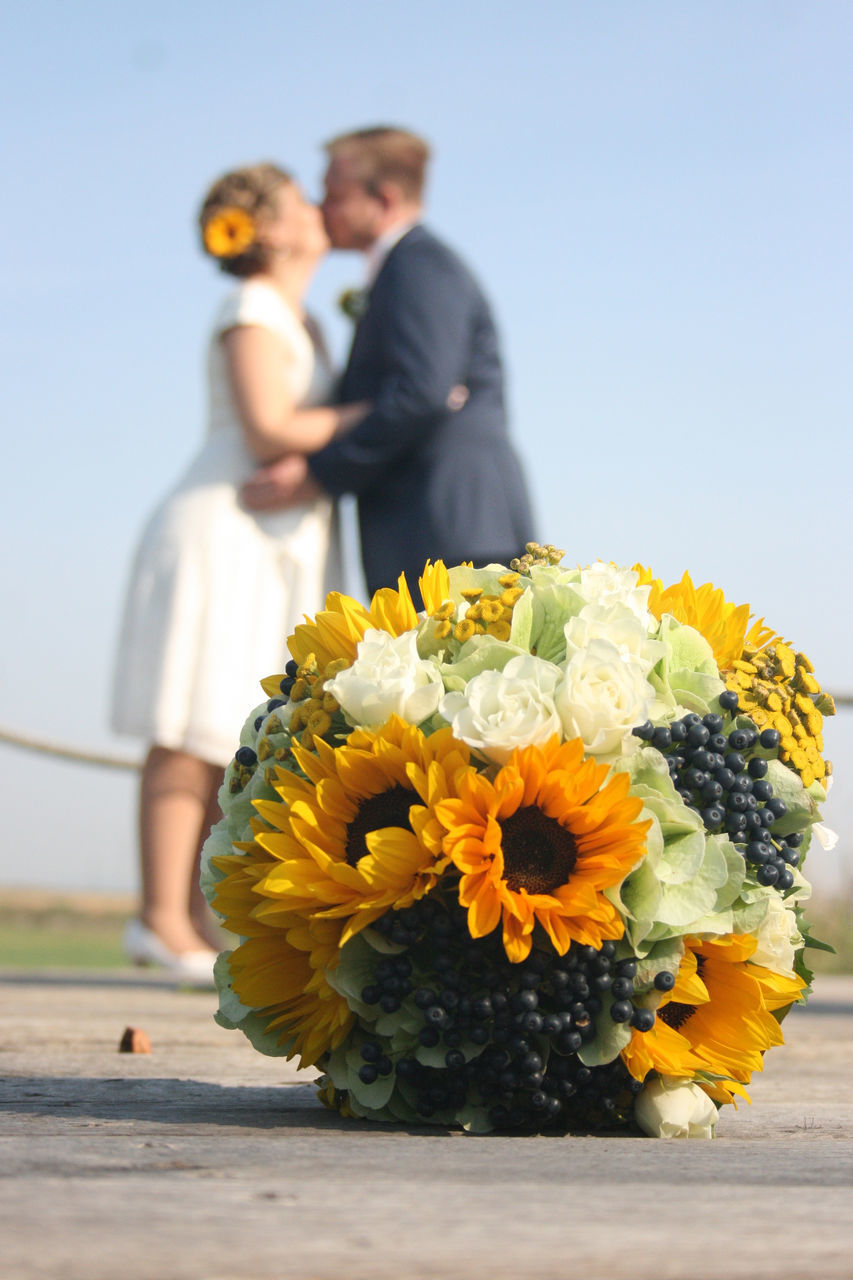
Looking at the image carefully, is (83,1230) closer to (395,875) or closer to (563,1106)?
(395,875)

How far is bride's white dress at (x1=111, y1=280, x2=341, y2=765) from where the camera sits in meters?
3.10

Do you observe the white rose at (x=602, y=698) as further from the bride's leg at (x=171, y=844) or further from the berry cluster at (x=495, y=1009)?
the bride's leg at (x=171, y=844)

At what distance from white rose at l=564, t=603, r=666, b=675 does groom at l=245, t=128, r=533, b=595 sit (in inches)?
61.2

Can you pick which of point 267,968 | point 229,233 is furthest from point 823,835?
point 229,233

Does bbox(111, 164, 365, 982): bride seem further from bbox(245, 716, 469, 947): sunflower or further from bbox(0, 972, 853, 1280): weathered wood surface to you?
bbox(245, 716, 469, 947): sunflower

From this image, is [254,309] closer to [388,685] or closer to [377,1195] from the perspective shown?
[388,685]

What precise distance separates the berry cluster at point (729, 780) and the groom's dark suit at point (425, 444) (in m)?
1.58

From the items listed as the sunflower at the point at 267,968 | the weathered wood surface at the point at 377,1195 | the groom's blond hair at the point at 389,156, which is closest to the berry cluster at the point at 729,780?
the weathered wood surface at the point at 377,1195

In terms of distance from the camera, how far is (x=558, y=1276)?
0.57m

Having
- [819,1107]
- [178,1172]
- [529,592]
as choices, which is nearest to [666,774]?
[529,592]

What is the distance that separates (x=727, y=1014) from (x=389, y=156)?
8.01 ft

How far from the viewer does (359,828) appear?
1054 mm

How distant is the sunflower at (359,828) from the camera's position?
1001 millimetres

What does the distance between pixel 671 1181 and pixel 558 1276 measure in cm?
26
